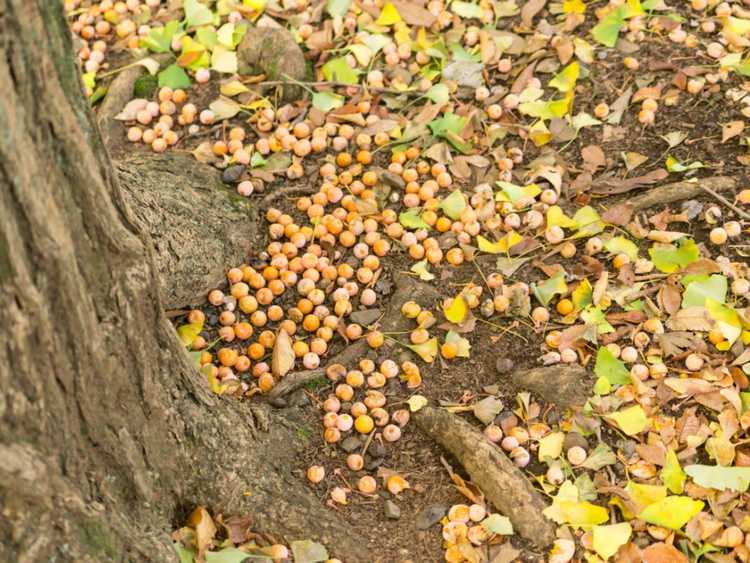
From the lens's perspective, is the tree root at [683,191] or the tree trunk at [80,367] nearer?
the tree trunk at [80,367]

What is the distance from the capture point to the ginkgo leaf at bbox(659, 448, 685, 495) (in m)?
2.80

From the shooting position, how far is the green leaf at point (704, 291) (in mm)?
3199

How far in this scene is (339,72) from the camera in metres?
4.17

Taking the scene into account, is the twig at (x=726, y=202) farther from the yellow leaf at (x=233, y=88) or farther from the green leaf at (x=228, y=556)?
the green leaf at (x=228, y=556)

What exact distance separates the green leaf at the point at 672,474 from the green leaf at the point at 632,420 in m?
0.13

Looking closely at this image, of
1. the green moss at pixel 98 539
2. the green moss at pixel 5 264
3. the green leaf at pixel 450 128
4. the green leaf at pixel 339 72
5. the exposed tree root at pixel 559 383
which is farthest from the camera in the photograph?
the green leaf at pixel 339 72

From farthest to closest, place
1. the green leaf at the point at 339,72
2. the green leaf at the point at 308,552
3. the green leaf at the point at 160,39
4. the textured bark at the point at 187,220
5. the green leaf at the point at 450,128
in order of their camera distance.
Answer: the green leaf at the point at 160,39, the green leaf at the point at 339,72, the green leaf at the point at 450,128, the textured bark at the point at 187,220, the green leaf at the point at 308,552

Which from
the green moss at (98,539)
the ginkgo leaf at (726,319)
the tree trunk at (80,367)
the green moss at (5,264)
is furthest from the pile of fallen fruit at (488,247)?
the green moss at (5,264)

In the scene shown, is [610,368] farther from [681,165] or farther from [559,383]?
[681,165]

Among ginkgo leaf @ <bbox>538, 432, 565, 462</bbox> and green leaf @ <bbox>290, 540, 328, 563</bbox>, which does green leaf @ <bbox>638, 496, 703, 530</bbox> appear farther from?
green leaf @ <bbox>290, 540, 328, 563</bbox>

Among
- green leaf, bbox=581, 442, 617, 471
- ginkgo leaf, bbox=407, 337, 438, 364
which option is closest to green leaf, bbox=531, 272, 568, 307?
ginkgo leaf, bbox=407, 337, 438, 364

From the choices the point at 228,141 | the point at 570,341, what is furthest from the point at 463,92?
the point at 570,341

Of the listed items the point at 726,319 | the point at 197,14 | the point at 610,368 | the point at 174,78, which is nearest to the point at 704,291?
the point at 726,319

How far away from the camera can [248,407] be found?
9.75 ft
